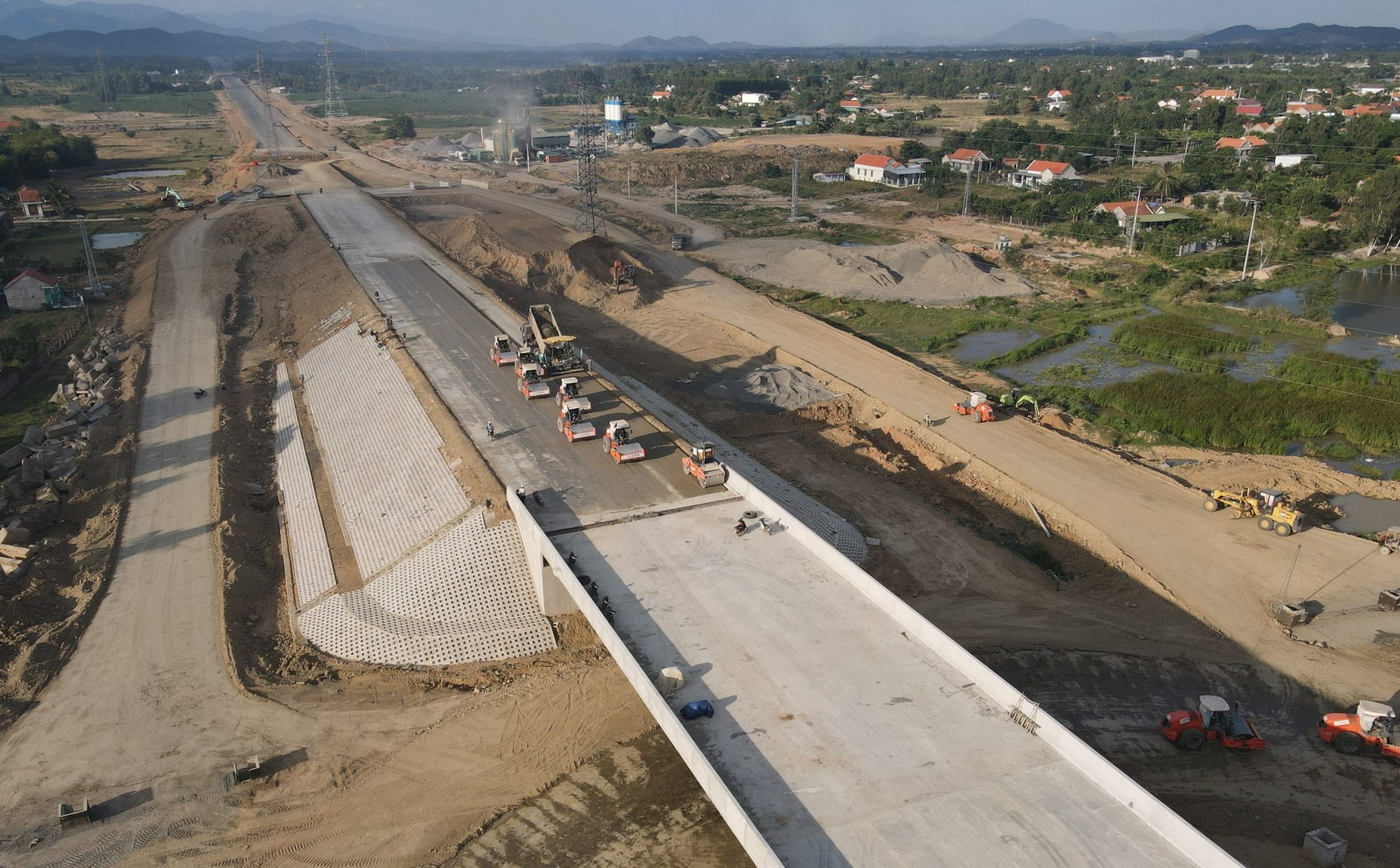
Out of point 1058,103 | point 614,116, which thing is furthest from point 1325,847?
point 1058,103

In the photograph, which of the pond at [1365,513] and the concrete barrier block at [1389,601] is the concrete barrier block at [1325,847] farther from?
the pond at [1365,513]

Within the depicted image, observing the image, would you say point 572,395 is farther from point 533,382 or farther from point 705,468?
point 705,468

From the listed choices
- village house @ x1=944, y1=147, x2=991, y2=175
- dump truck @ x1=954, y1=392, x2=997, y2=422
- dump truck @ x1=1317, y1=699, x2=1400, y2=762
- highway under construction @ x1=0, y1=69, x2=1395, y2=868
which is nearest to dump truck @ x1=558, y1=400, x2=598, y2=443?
highway under construction @ x1=0, y1=69, x2=1395, y2=868

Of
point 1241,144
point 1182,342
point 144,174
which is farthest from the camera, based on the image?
point 144,174

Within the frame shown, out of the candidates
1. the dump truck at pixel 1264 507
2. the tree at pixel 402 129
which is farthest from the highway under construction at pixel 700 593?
the tree at pixel 402 129

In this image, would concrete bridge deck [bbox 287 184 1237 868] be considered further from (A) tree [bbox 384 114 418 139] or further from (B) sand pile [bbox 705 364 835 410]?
(A) tree [bbox 384 114 418 139]

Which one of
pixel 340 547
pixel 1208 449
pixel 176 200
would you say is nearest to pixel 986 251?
pixel 1208 449
